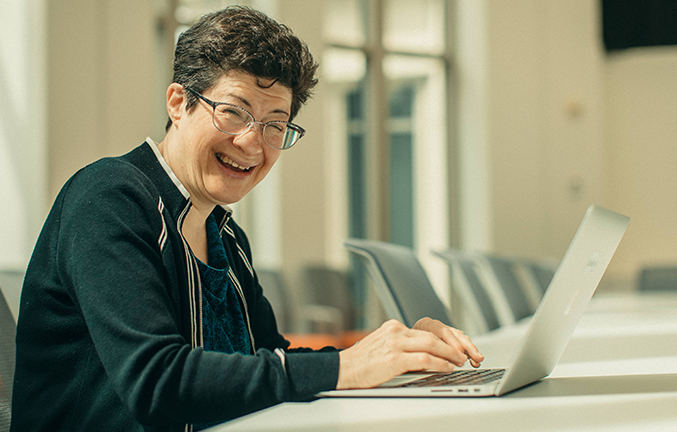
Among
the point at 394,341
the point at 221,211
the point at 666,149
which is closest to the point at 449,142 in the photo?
the point at 666,149

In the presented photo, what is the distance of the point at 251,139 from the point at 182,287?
0.30 meters

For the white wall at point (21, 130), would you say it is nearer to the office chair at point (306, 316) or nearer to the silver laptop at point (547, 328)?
the office chair at point (306, 316)

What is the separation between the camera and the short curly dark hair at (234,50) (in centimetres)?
106

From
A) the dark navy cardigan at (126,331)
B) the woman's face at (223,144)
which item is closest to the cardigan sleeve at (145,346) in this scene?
the dark navy cardigan at (126,331)

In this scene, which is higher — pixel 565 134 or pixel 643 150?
pixel 565 134

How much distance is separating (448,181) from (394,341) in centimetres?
620

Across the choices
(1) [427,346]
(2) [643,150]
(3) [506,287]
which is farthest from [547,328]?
(2) [643,150]

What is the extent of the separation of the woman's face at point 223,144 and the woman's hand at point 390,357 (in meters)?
0.46

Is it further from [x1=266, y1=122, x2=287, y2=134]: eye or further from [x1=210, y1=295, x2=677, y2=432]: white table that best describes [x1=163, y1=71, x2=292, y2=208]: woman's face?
[x1=210, y1=295, x2=677, y2=432]: white table

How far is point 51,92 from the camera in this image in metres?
3.91

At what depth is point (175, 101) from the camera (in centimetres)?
115

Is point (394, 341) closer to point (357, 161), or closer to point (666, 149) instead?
point (357, 161)

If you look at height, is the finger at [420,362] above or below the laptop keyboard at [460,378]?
above

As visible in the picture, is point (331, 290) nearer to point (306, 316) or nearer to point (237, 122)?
point (306, 316)
